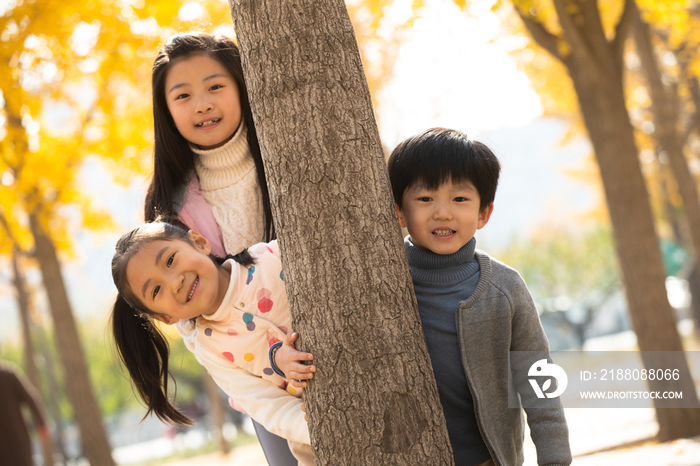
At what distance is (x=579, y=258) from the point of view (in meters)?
29.2

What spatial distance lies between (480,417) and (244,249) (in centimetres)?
93

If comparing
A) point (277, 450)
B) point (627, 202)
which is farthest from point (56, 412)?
point (277, 450)

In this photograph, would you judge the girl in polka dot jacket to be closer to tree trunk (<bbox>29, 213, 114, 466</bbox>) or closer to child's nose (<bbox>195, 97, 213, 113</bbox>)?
child's nose (<bbox>195, 97, 213, 113</bbox>)

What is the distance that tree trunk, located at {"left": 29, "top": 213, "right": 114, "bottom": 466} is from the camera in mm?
6426

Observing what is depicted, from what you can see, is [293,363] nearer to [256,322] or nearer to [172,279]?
[256,322]

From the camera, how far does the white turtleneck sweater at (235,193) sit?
2.15 metres

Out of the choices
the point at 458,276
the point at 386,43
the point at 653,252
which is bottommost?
the point at 653,252

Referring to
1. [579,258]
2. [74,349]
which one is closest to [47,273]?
[74,349]

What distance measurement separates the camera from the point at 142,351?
2.13 meters

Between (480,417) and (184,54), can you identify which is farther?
(184,54)

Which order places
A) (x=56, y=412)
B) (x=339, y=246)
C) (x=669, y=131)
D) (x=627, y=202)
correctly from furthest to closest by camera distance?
(x=56, y=412) → (x=669, y=131) → (x=627, y=202) → (x=339, y=246)

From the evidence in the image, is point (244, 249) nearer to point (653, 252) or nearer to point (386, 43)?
point (653, 252)

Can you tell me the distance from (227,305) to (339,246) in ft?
1.64

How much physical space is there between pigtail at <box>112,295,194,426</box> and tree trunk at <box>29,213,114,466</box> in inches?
191
